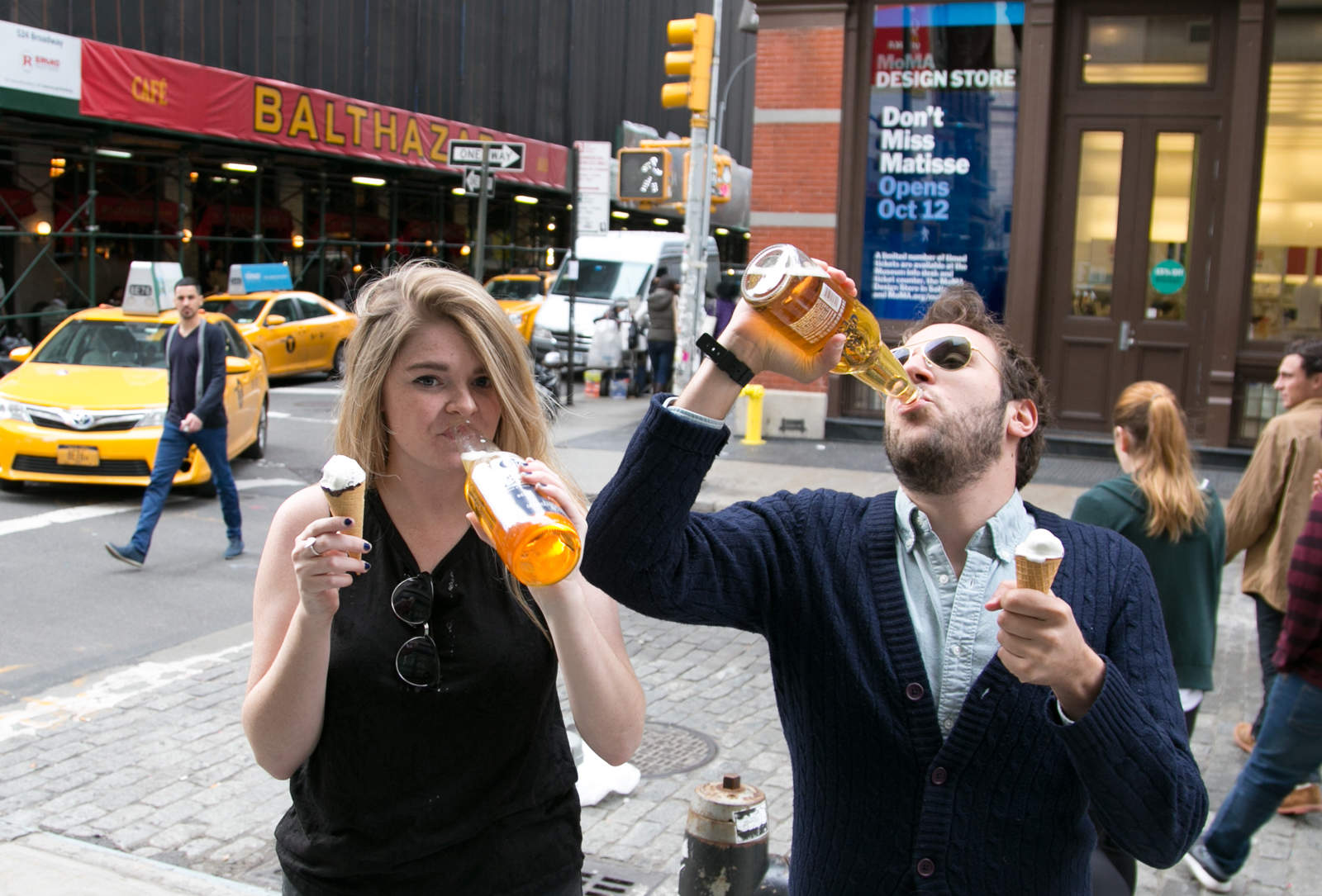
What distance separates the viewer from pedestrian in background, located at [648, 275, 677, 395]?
18984 millimetres

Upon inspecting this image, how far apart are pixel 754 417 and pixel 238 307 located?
10.4 meters

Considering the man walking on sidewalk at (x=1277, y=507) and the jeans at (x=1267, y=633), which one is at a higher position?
the man walking on sidewalk at (x=1277, y=507)

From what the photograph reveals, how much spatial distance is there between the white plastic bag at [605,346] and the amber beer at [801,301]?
59.9 feet

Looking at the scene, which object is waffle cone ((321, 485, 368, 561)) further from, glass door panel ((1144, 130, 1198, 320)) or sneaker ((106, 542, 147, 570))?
glass door panel ((1144, 130, 1198, 320))

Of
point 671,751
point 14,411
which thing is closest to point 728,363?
point 671,751

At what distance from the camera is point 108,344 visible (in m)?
12.3

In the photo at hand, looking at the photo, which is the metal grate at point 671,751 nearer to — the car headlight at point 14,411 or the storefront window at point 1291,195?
the car headlight at point 14,411

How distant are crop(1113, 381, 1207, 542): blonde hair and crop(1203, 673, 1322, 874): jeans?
0.70 m

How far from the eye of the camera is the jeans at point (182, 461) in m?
9.02

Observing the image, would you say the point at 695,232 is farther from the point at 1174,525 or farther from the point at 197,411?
the point at 1174,525

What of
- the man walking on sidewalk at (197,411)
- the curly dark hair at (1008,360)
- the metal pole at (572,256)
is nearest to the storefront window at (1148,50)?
the metal pole at (572,256)

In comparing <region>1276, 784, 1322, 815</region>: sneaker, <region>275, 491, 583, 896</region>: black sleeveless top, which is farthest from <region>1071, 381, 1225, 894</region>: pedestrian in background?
<region>275, 491, 583, 896</region>: black sleeveless top

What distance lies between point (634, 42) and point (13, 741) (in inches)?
1531

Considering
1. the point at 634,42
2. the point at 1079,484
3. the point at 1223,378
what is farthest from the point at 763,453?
the point at 634,42
